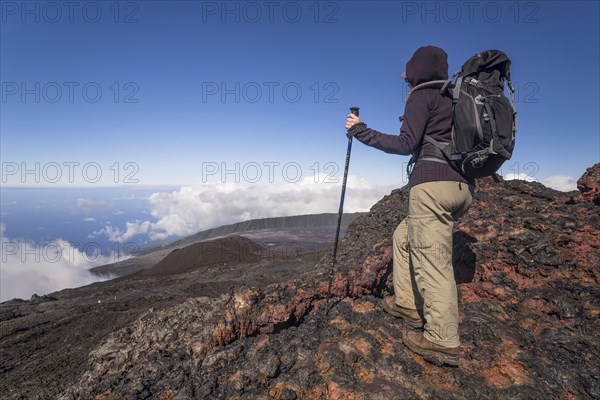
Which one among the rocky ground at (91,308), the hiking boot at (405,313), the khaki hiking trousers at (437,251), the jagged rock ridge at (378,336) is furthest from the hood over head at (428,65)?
the rocky ground at (91,308)

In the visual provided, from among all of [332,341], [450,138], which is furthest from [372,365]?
[450,138]

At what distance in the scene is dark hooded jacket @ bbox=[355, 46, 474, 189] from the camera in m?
2.92

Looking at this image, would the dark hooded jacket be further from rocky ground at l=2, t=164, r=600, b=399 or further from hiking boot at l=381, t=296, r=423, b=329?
rocky ground at l=2, t=164, r=600, b=399

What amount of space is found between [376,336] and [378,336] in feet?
0.07

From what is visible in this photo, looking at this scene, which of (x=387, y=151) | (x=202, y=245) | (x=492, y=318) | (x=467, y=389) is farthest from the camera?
(x=202, y=245)

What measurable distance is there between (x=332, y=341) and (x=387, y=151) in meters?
1.92

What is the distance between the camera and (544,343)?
10.7ft

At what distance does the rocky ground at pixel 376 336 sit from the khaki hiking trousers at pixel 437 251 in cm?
37

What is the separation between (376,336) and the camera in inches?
126

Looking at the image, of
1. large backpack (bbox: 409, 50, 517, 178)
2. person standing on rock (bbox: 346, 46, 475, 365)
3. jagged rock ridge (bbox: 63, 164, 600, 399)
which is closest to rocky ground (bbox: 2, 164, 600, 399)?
jagged rock ridge (bbox: 63, 164, 600, 399)

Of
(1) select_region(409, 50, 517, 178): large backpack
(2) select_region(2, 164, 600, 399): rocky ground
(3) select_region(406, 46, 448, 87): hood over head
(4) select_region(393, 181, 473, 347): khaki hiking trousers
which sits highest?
(3) select_region(406, 46, 448, 87): hood over head

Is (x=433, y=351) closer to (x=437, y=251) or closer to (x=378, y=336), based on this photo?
(x=378, y=336)

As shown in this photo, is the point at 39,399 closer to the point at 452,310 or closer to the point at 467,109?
the point at 452,310

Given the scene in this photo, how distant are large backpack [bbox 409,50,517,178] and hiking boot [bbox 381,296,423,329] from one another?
1608mm
